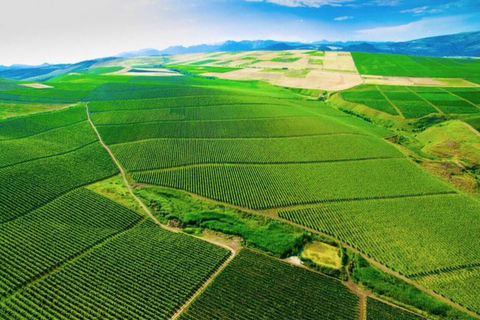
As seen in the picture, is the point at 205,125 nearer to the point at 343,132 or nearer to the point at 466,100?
the point at 343,132

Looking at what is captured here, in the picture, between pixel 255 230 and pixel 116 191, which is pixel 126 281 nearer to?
pixel 255 230

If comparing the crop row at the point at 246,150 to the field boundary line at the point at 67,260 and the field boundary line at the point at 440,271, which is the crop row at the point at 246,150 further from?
the field boundary line at the point at 440,271

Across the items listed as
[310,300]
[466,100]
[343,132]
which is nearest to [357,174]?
[343,132]

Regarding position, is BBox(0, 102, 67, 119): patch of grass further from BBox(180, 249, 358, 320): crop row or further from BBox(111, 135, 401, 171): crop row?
BBox(180, 249, 358, 320): crop row

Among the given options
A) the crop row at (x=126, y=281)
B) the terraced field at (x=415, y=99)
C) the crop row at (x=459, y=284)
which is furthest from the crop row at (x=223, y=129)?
the crop row at (x=459, y=284)

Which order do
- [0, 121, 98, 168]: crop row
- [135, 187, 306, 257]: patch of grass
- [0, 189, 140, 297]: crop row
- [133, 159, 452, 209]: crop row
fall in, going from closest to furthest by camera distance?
1. [0, 189, 140, 297]: crop row
2. [135, 187, 306, 257]: patch of grass
3. [133, 159, 452, 209]: crop row
4. [0, 121, 98, 168]: crop row

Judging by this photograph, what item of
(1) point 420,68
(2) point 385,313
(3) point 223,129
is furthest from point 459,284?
(1) point 420,68

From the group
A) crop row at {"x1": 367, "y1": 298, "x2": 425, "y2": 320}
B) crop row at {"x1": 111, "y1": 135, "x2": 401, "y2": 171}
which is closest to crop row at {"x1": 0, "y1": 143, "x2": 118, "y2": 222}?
crop row at {"x1": 111, "y1": 135, "x2": 401, "y2": 171}
